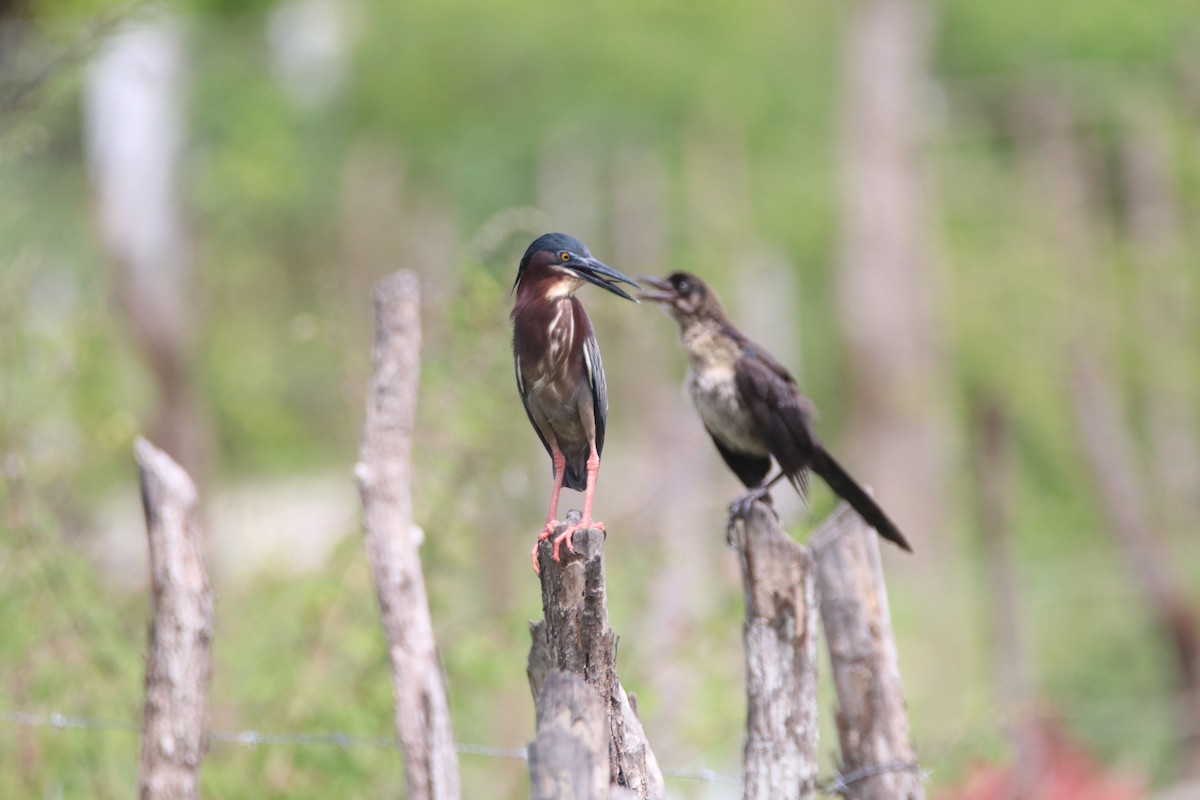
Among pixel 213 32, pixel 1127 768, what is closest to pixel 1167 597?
pixel 1127 768

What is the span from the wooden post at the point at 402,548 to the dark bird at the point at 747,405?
784 mm

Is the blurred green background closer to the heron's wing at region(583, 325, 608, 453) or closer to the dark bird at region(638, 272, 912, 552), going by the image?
the dark bird at region(638, 272, 912, 552)

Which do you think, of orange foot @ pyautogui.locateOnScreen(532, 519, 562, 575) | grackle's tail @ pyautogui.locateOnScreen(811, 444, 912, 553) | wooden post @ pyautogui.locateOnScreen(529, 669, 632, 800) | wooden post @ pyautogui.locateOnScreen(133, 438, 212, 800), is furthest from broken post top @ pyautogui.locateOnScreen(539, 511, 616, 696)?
wooden post @ pyautogui.locateOnScreen(133, 438, 212, 800)

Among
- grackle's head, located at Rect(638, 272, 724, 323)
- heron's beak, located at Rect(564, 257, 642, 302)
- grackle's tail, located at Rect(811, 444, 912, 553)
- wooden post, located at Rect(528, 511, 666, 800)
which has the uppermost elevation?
grackle's head, located at Rect(638, 272, 724, 323)

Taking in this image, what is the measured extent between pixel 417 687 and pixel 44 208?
37.6 feet

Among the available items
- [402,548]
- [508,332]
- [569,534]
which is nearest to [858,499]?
[569,534]

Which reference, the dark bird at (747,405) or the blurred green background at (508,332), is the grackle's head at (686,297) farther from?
the blurred green background at (508,332)

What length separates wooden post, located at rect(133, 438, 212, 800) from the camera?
3803 mm

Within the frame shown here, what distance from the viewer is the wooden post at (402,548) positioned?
3.92m

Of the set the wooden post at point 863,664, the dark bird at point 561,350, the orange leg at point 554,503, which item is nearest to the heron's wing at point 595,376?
the dark bird at point 561,350

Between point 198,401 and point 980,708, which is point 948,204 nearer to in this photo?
point 198,401

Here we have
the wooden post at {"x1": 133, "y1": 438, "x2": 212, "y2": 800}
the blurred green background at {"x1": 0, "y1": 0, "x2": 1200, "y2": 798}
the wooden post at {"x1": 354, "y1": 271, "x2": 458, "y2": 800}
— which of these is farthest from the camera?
the blurred green background at {"x1": 0, "y1": 0, "x2": 1200, "y2": 798}

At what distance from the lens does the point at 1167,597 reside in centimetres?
1002

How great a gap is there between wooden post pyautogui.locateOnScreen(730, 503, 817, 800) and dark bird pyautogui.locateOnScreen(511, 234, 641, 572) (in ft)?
2.24
